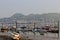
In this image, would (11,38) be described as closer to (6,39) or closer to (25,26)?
(6,39)

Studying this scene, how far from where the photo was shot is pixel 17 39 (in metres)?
19.3

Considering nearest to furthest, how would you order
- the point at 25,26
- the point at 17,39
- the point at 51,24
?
the point at 17,39 < the point at 25,26 < the point at 51,24

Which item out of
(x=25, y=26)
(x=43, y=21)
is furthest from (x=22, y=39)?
(x=43, y=21)

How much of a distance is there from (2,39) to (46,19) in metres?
45.3

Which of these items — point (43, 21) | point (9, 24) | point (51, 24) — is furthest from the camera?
point (43, 21)

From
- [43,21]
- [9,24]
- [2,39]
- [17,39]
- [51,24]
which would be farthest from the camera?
[43,21]

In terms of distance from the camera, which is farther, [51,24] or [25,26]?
[51,24]

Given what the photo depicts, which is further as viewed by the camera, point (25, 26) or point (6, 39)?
point (25, 26)

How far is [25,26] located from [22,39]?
24617mm

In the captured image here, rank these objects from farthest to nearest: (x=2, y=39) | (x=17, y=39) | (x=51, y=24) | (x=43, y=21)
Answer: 1. (x=43, y=21)
2. (x=51, y=24)
3. (x=2, y=39)
4. (x=17, y=39)

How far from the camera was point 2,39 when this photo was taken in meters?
20.5

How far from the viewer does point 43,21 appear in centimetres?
6344

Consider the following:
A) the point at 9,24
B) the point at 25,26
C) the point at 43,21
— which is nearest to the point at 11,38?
the point at 25,26

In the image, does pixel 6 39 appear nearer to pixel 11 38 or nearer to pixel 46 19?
pixel 11 38
